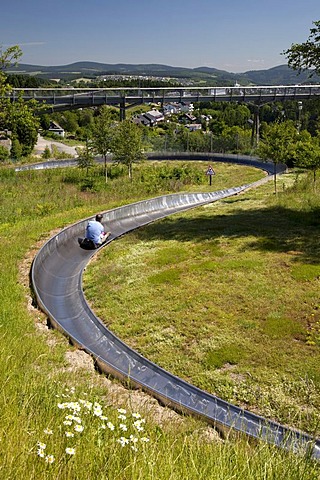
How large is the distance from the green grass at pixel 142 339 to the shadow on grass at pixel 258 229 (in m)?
0.12

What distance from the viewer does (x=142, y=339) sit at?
396 inches

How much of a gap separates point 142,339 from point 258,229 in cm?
975

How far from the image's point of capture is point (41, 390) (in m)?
4.63

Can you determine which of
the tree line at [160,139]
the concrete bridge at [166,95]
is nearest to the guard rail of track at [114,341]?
the tree line at [160,139]

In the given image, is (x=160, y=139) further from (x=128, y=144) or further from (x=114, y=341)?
(x=114, y=341)

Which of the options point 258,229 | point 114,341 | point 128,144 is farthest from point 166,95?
point 114,341

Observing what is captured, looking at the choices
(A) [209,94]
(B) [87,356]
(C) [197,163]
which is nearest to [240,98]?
(A) [209,94]

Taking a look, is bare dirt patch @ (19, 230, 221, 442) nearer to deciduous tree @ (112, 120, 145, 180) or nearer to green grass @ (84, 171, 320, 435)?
green grass @ (84, 171, 320, 435)

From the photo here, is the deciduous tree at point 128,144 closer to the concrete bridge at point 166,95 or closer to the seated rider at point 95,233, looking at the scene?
the seated rider at point 95,233

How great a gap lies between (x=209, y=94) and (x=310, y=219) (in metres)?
55.1

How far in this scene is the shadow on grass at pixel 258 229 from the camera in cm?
1567

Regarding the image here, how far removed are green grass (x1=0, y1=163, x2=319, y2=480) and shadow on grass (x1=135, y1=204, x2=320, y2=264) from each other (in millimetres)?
120

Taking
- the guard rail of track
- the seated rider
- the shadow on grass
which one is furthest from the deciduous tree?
the seated rider

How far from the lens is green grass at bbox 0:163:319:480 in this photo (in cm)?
320
